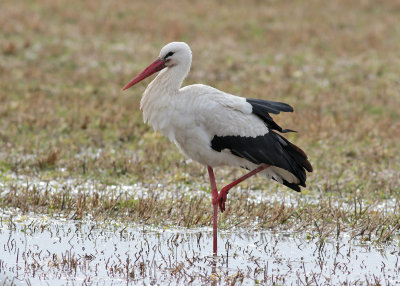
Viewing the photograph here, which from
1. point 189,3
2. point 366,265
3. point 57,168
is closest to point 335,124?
point 57,168

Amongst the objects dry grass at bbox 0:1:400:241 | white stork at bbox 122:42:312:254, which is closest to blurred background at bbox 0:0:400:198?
dry grass at bbox 0:1:400:241

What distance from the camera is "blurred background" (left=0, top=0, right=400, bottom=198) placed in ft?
30.0

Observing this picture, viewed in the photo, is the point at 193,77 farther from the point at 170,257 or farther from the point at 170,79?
the point at 170,257

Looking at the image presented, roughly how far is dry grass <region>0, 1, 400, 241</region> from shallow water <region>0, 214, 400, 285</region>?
1.01ft

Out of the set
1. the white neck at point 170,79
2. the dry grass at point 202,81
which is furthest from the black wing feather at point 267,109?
the dry grass at point 202,81

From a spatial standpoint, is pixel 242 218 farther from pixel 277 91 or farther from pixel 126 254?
pixel 277 91

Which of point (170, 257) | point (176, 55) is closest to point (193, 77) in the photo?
point (176, 55)

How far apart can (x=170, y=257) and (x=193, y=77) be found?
30.2 ft

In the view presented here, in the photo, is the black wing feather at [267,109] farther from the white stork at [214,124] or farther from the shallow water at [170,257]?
the shallow water at [170,257]

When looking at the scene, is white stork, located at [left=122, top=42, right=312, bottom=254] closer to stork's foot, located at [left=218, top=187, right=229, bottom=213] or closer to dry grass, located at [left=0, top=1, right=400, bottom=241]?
stork's foot, located at [left=218, top=187, right=229, bottom=213]

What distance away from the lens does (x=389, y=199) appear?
Result: 8.12m

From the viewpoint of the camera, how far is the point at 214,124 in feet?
20.3

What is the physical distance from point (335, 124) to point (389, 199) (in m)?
3.45

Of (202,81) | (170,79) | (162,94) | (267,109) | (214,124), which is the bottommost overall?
(214,124)
